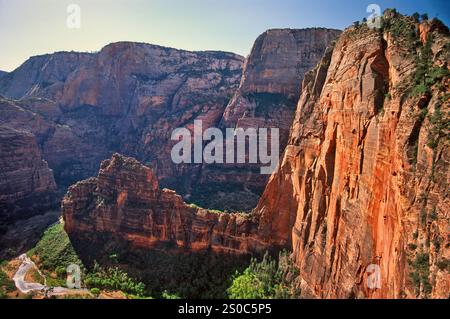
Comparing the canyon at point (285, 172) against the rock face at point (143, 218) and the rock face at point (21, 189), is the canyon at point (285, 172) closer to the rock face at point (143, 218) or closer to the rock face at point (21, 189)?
the rock face at point (143, 218)

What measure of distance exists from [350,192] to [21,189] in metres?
77.8

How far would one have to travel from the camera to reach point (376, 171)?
30469mm

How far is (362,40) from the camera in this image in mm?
39750

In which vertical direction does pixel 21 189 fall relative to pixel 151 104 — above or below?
below

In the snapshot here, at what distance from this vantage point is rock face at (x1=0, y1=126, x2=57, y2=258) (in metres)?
74.6

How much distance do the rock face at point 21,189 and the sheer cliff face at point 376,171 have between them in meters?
57.0

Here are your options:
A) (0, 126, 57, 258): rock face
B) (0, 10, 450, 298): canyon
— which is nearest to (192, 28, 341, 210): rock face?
(0, 10, 450, 298): canyon

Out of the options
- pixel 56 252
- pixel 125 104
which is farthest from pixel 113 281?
pixel 125 104

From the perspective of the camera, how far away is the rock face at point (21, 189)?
7456cm

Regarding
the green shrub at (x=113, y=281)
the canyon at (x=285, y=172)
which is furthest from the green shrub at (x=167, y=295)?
the green shrub at (x=113, y=281)

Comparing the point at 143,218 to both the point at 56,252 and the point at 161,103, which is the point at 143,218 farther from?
the point at 161,103

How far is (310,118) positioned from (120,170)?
106ft

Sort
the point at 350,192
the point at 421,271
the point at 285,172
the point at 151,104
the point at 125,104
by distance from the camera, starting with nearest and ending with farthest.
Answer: the point at 421,271 < the point at 350,192 < the point at 285,172 < the point at 151,104 < the point at 125,104
